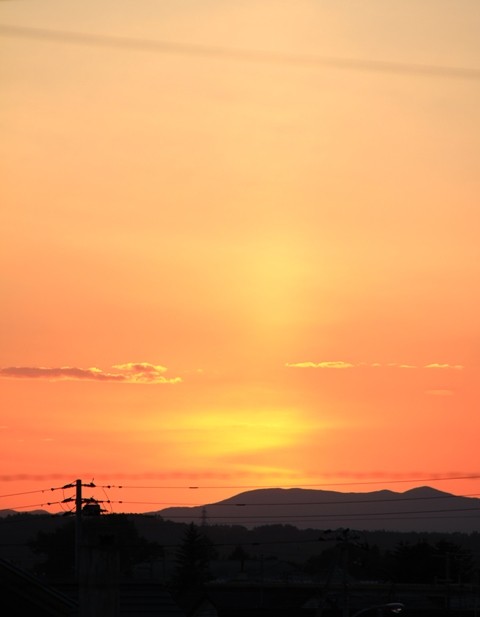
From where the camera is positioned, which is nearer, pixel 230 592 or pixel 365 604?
pixel 365 604

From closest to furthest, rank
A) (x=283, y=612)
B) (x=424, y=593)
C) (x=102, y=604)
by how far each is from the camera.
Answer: (x=102, y=604) → (x=283, y=612) → (x=424, y=593)

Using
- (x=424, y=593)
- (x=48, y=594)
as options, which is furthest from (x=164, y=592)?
(x=424, y=593)

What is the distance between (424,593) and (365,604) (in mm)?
9203

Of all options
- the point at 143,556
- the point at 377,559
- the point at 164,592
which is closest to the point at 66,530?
the point at 143,556

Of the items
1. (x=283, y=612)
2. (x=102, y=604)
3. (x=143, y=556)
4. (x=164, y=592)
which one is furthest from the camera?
(x=143, y=556)

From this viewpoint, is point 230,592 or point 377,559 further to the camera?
point 377,559

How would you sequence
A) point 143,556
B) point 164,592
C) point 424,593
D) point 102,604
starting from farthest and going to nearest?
point 143,556, point 424,593, point 164,592, point 102,604

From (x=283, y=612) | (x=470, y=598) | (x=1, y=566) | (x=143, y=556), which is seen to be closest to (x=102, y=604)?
(x=1, y=566)

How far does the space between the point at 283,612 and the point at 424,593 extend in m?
14.6

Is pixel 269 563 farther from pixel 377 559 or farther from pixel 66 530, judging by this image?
pixel 66 530

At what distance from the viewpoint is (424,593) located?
96125 mm

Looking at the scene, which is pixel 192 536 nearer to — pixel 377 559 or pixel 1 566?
pixel 377 559

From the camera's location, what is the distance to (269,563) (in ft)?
602

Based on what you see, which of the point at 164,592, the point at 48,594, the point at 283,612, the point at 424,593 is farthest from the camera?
the point at 424,593
